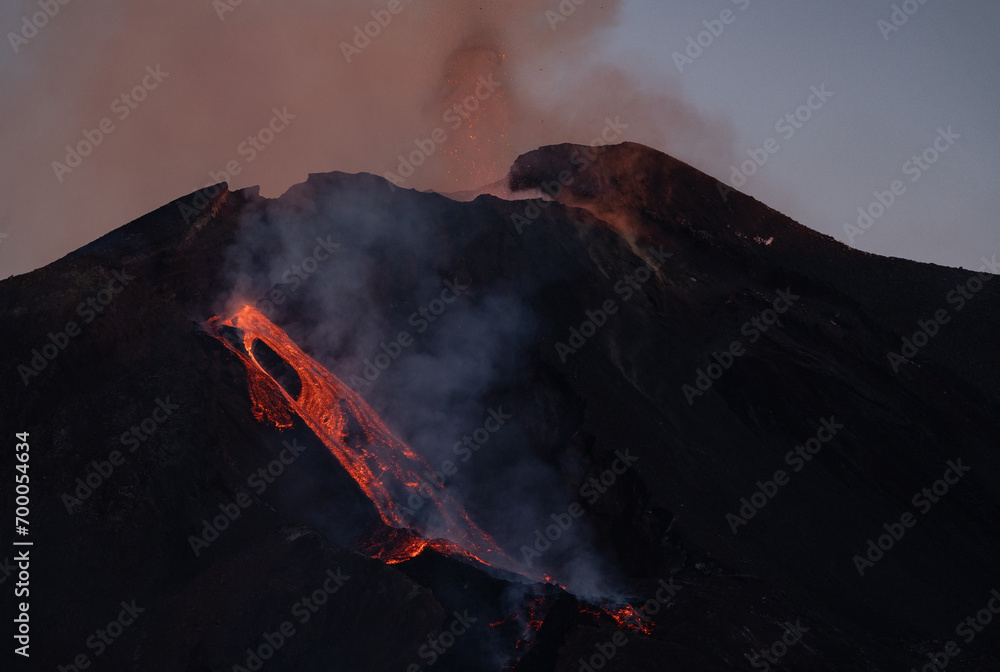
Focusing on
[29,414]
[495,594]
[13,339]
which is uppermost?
[13,339]

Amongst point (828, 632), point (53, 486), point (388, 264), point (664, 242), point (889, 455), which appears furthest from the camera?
point (664, 242)

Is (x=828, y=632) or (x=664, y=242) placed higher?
(x=664, y=242)

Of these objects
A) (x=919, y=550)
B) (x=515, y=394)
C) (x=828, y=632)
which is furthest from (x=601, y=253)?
(x=828, y=632)

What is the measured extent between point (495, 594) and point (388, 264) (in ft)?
37.5

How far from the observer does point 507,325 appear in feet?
81.7

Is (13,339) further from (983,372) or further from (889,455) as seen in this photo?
(983,372)
